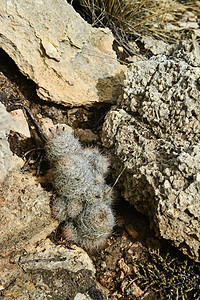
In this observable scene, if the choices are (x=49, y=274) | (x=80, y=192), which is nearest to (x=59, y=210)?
(x=80, y=192)

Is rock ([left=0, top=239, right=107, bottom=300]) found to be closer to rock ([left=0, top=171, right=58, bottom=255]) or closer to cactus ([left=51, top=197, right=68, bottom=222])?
rock ([left=0, top=171, right=58, bottom=255])

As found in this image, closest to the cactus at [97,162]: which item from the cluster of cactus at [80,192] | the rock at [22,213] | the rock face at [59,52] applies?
the cluster of cactus at [80,192]

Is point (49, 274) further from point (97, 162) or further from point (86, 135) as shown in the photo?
point (86, 135)

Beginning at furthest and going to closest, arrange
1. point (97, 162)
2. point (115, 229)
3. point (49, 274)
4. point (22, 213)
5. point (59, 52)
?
point (59, 52)
point (115, 229)
point (97, 162)
point (22, 213)
point (49, 274)

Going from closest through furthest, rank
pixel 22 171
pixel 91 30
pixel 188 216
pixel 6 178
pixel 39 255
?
1. pixel 188 216
2. pixel 39 255
3. pixel 6 178
4. pixel 22 171
5. pixel 91 30

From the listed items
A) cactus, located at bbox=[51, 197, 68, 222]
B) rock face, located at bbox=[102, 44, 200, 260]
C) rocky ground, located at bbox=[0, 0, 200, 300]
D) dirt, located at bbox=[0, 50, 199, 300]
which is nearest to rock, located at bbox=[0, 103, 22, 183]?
rocky ground, located at bbox=[0, 0, 200, 300]

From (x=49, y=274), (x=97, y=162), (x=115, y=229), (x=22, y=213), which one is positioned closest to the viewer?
(x=49, y=274)

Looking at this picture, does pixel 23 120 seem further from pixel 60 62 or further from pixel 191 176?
pixel 191 176

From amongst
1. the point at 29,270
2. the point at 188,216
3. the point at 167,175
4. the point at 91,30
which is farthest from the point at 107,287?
the point at 91,30
